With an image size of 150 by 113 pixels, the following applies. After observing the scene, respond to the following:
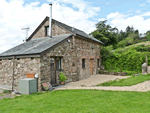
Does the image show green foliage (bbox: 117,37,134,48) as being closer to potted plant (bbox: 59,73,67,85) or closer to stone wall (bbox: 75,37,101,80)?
stone wall (bbox: 75,37,101,80)

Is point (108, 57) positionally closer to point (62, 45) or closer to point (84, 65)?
point (84, 65)

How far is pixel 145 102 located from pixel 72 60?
7.44m

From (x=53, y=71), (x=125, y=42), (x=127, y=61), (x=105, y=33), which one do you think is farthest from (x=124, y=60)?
(x=125, y=42)

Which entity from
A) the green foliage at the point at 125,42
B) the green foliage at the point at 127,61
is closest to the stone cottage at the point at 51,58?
the green foliage at the point at 127,61

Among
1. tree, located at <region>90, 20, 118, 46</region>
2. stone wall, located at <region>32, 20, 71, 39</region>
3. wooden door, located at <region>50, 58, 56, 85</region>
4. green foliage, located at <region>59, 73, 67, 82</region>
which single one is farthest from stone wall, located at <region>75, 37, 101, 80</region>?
tree, located at <region>90, 20, 118, 46</region>

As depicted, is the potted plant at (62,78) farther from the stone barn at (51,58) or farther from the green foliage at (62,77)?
the stone barn at (51,58)

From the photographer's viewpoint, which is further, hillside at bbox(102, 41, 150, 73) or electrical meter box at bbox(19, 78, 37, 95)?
hillside at bbox(102, 41, 150, 73)

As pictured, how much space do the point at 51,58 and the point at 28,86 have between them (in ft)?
9.18

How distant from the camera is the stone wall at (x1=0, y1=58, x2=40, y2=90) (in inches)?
340

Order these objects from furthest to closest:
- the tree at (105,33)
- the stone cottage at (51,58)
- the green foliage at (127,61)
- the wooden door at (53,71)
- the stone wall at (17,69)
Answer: the tree at (105,33) < the green foliage at (127,61) < the wooden door at (53,71) < the stone cottage at (51,58) < the stone wall at (17,69)

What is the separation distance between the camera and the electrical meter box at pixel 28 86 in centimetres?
793

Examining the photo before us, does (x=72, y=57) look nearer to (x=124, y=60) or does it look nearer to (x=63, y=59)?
(x=63, y=59)

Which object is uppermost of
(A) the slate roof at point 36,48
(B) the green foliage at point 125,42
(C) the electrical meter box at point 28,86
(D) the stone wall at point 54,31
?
(B) the green foliage at point 125,42

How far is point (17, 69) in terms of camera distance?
31.8 ft
